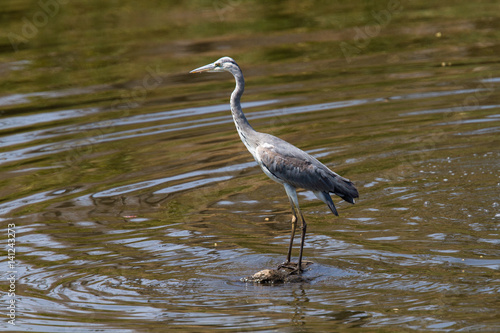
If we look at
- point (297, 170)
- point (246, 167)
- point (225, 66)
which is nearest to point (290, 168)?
point (297, 170)

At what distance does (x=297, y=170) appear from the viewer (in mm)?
9336

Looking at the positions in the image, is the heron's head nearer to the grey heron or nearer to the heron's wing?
the grey heron

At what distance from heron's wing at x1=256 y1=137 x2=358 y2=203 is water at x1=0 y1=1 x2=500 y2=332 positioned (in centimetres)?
90

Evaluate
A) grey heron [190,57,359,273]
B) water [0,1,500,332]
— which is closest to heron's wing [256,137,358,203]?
grey heron [190,57,359,273]

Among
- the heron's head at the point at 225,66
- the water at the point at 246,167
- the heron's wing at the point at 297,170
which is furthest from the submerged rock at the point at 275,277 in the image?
the heron's head at the point at 225,66

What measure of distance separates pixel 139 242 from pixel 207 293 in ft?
7.04

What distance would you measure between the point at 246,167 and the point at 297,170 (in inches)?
166

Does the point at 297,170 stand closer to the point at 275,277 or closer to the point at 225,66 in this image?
the point at 275,277

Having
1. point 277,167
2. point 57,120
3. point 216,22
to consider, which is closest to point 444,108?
point 277,167

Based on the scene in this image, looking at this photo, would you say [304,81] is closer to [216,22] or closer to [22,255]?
[216,22]

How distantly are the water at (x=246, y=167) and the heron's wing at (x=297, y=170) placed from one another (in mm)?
902

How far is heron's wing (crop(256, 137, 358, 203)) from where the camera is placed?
930 centimetres

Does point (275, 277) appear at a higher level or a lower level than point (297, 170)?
lower

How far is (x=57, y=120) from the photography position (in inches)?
661
